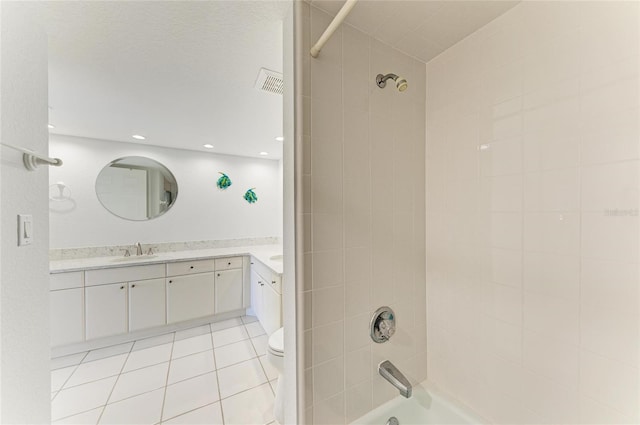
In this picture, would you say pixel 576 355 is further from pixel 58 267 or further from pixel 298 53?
pixel 58 267

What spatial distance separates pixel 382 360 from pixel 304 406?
1.49 ft

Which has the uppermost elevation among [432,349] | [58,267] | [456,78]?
[456,78]

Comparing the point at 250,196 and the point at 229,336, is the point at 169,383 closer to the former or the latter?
the point at 229,336

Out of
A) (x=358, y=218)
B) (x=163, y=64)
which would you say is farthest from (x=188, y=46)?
(x=358, y=218)

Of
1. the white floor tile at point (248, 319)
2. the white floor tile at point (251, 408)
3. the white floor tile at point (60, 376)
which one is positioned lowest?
the white floor tile at point (248, 319)

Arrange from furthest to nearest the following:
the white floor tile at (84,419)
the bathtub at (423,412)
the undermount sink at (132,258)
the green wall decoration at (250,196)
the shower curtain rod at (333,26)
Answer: the green wall decoration at (250,196), the undermount sink at (132,258), the white floor tile at (84,419), the bathtub at (423,412), the shower curtain rod at (333,26)

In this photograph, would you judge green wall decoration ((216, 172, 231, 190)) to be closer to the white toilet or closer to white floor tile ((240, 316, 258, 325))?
white floor tile ((240, 316, 258, 325))

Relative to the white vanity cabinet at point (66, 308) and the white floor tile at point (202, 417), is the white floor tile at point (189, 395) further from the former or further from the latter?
the white vanity cabinet at point (66, 308)

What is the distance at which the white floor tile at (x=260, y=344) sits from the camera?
2289mm

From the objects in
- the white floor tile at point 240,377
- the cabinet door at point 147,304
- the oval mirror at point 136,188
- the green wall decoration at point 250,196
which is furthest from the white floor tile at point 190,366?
the green wall decoration at point 250,196

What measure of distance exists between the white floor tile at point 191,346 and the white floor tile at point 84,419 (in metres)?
0.64

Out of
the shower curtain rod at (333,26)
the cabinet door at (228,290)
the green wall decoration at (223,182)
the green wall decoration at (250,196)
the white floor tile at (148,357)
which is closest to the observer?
the shower curtain rod at (333,26)

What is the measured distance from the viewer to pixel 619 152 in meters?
0.75

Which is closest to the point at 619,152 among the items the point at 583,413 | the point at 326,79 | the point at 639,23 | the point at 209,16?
the point at 639,23
